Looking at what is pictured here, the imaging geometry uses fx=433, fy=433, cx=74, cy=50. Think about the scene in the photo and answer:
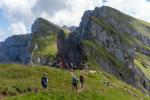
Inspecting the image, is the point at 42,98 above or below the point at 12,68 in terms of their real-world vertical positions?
below

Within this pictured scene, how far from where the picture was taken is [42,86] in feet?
228

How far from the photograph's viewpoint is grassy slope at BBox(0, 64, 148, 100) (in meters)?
66.2

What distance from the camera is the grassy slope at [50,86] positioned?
66188mm

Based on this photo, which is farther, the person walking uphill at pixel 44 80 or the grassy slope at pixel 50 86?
the person walking uphill at pixel 44 80

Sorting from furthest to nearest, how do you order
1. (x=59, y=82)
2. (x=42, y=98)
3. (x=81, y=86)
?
(x=59, y=82), (x=81, y=86), (x=42, y=98)

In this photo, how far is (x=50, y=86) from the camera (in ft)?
249

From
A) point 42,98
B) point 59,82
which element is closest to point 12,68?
point 59,82

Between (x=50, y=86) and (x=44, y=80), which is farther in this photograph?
(x=50, y=86)

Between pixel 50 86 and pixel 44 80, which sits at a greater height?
pixel 44 80

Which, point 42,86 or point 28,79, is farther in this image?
point 28,79

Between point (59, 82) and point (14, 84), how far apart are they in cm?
1047

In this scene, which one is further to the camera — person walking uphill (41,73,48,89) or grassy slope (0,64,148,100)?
person walking uphill (41,73,48,89)

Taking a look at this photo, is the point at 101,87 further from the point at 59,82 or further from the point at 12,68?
the point at 12,68

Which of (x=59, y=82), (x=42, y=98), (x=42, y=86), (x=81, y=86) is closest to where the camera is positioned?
(x=42, y=98)
